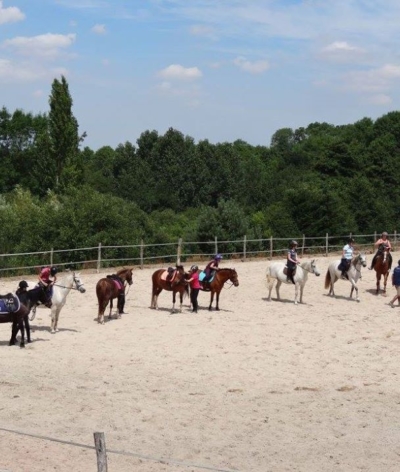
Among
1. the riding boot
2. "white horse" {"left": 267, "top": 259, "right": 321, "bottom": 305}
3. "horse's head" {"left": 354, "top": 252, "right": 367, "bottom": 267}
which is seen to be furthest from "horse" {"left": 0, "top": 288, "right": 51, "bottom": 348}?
"horse's head" {"left": 354, "top": 252, "right": 367, "bottom": 267}

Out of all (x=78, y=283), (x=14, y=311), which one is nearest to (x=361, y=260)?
(x=78, y=283)

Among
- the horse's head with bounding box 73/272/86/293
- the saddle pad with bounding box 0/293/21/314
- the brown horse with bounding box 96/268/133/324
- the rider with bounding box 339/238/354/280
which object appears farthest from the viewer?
the rider with bounding box 339/238/354/280

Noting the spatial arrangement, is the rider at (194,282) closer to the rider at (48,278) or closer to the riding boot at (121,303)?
the riding boot at (121,303)

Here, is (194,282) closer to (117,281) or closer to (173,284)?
(173,284)

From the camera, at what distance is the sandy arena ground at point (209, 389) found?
33.6ft

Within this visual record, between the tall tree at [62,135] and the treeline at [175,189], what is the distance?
7cm

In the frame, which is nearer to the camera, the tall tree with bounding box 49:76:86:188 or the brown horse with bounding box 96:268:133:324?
the brown horse with bounding box 96:268:133:324

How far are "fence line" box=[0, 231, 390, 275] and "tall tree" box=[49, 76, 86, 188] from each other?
17.1 meters

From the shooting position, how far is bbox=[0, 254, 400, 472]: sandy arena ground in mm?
10242

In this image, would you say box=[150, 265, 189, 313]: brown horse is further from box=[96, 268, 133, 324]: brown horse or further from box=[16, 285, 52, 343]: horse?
box=[16, 285, 52, 343]: horse

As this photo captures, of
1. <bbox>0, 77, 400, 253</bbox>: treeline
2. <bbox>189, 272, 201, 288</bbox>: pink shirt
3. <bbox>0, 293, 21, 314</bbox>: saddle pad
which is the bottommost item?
<bbox>0, 293, 21, 314</bbox>: saddle pad

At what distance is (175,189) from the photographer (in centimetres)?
6412

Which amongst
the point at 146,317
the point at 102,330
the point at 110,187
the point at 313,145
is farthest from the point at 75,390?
the point at 313,145

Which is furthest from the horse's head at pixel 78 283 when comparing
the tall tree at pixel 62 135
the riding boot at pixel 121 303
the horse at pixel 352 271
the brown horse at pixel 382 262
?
the tall tree at pixel 62 135
